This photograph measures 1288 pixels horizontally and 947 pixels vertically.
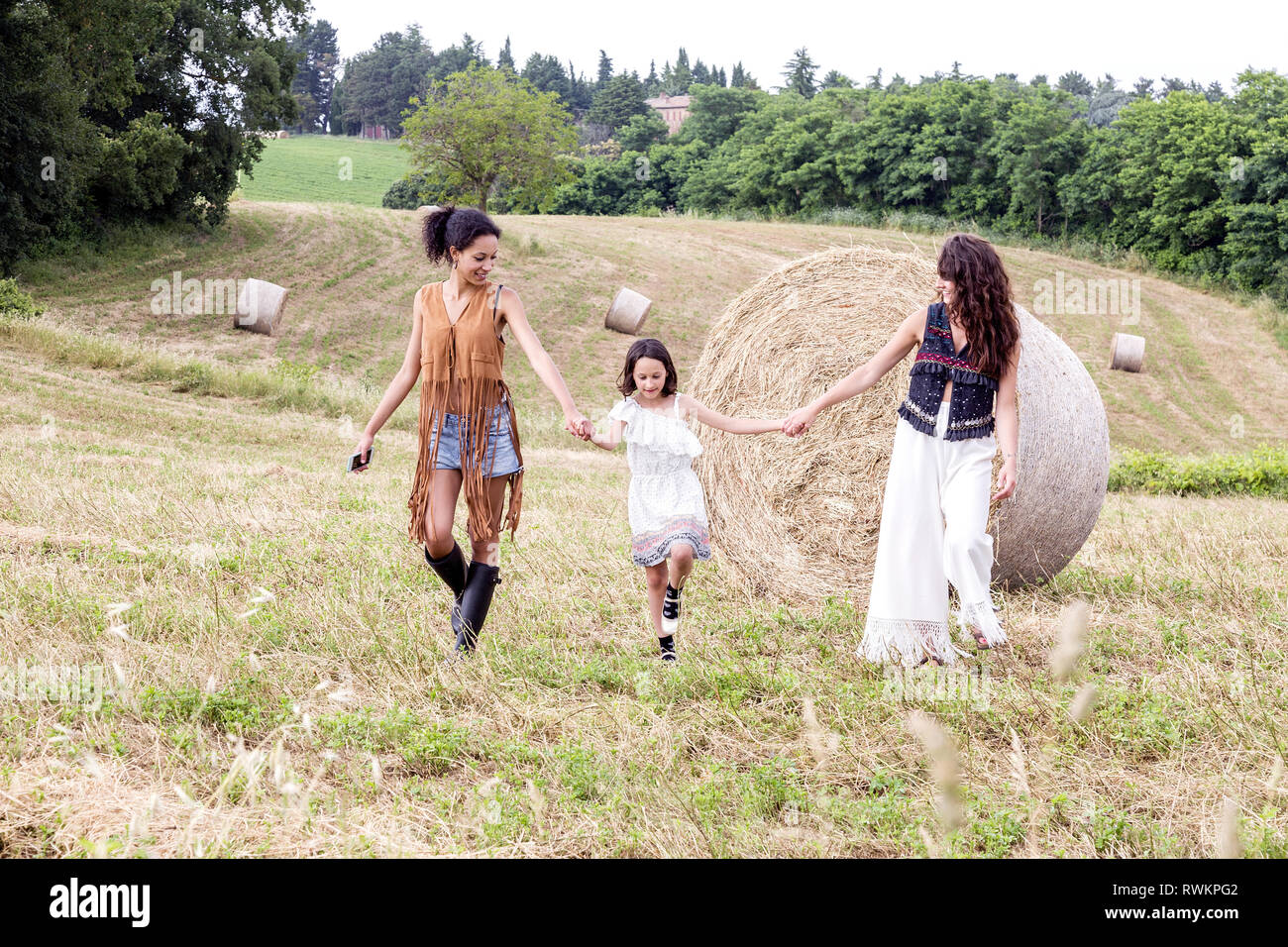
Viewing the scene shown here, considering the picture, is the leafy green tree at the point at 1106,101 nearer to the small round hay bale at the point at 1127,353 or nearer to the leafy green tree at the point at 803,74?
the leafy green tree at the point at 803,74

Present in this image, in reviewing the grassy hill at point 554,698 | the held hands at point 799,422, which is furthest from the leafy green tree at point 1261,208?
the held hands at point 799,422

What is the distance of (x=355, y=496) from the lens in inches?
356

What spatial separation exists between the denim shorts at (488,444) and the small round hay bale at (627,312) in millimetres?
22799

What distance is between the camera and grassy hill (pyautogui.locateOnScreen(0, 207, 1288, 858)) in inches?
123

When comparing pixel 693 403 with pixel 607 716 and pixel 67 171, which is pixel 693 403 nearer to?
pixel 607 716

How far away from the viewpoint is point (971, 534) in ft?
16.2

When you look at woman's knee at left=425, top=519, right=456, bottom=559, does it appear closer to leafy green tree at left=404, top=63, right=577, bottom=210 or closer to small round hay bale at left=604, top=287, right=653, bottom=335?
small round hay bale at left=604, top=287, right=653, bottom=335

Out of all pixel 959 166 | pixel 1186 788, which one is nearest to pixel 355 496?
pixel 1186 788

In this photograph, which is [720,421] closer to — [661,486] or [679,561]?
[661,486]

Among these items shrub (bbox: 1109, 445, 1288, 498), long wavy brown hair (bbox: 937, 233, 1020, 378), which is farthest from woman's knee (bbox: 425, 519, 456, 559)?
shrub (bbox: 1109, 445, 1288, 498)

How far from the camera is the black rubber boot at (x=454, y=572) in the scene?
512 cm

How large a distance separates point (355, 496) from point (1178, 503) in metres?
9.13

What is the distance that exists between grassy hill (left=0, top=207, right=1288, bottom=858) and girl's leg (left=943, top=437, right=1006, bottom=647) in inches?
8.9

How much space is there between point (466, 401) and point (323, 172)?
71186 millimetres
